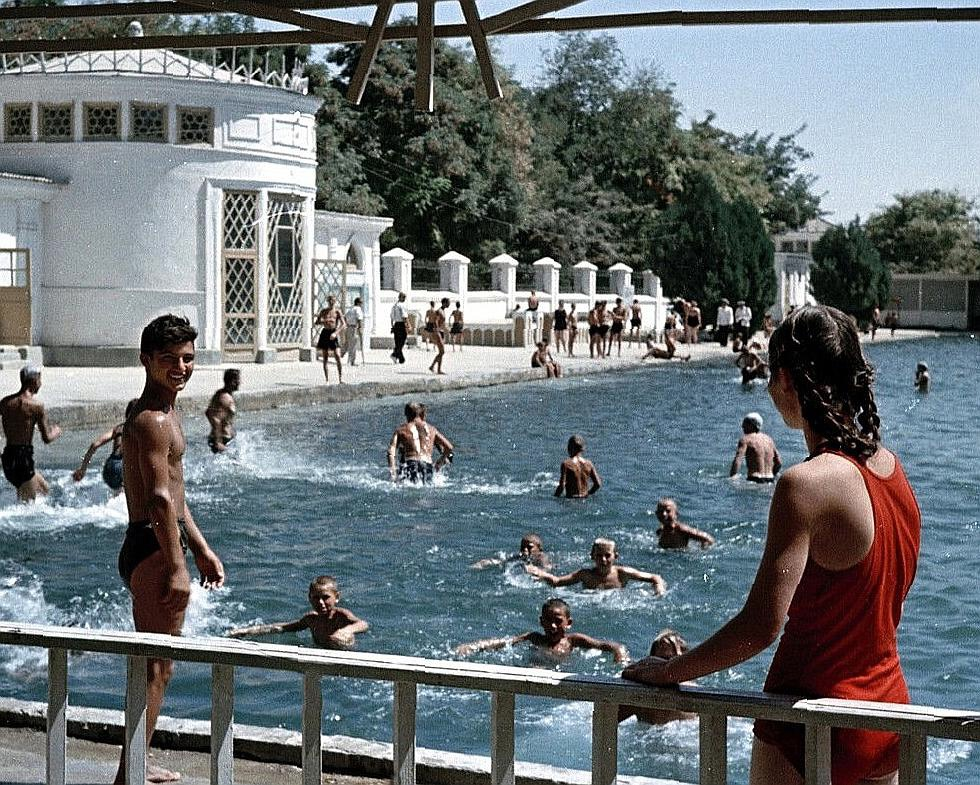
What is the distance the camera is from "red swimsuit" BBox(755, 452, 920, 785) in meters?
3.15

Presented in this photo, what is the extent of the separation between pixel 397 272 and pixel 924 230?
51.8 metres

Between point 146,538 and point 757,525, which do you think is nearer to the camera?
point 146,538

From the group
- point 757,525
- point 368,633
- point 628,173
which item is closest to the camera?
point 368,633

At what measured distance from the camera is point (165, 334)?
5273mm

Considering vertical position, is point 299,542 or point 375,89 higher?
point 375,89

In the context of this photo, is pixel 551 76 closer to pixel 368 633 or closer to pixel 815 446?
pixel 368 633

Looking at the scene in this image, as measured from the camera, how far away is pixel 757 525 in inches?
649

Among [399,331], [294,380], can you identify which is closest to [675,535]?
[294,380]

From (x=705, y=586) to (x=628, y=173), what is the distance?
5621 centimetres

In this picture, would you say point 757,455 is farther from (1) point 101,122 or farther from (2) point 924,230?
(2) point 924,230

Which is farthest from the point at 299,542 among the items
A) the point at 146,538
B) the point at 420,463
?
the point at 146,538

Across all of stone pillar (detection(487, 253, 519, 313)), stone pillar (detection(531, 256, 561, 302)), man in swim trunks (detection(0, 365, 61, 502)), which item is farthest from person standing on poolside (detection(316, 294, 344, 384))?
stone pillar (detection(531, 256, 561, 302))

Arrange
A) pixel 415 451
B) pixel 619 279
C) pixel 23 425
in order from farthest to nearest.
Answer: pixel 619 279 < pixel 415 451 < pixel 23 425

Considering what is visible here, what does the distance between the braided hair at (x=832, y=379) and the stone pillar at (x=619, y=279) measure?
49.5 meters
